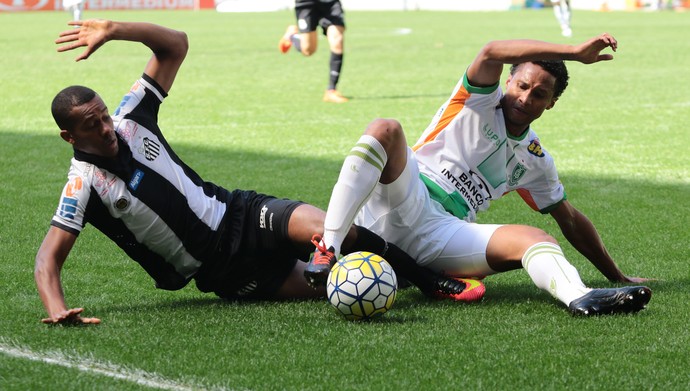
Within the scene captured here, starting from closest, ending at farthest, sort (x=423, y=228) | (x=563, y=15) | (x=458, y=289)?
(x=458, y=289) → (x=423, y=228) → (x=563, y=15)

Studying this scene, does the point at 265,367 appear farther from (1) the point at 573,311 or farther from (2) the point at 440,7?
(2) the point at 440,7

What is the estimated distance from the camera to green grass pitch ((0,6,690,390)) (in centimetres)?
363

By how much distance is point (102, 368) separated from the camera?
3643mm

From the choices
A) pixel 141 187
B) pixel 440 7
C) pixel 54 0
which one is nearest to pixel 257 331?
pixel 141 187

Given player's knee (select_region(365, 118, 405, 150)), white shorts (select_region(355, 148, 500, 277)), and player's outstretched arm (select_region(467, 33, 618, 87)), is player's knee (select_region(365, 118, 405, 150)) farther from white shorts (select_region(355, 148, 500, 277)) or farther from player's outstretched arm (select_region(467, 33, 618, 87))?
player's outstretched arm (select_region(467, 33, 618, 87))

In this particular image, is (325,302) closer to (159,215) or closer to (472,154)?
(159,215)

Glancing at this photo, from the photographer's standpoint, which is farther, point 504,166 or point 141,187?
point 504,166

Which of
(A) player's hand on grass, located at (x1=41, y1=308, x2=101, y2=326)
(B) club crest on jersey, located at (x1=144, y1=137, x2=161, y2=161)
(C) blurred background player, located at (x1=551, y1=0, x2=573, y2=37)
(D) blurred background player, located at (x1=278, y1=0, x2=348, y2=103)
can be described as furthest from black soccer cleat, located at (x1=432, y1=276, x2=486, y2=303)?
(C) blurred background player, located at (x1=551, y1=0, x2=573, y2=37)

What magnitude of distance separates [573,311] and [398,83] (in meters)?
11.1

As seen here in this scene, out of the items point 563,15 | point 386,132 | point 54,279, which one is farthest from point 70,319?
point 563,15

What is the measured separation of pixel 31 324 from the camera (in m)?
4.23

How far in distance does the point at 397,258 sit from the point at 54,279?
1433mm

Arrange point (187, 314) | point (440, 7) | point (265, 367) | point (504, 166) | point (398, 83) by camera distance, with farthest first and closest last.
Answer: point (440, 7) < point (398, 83) < point (504, 166) < point (187, 314) < point (265, 367)

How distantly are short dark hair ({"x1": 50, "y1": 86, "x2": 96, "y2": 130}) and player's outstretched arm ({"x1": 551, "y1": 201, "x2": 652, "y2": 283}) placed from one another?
230cm
